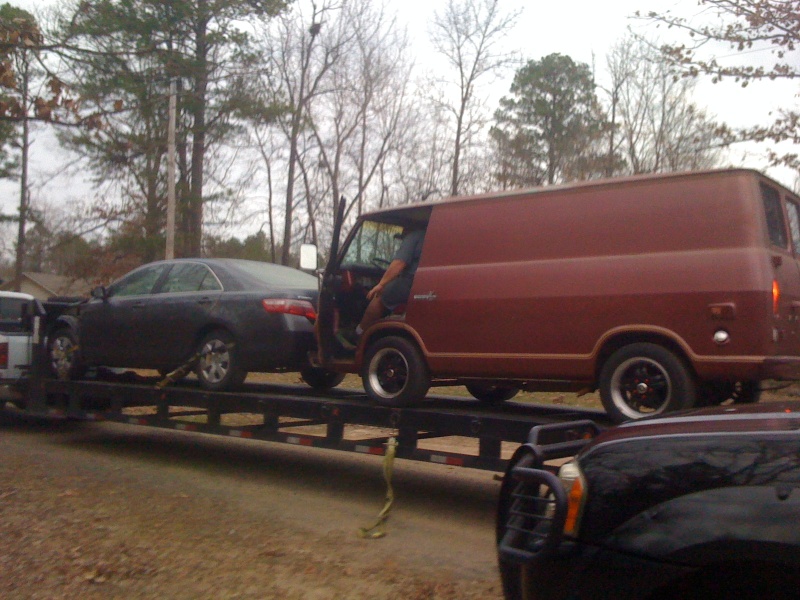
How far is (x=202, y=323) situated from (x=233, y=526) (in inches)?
111

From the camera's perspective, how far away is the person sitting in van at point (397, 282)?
7254 millimetres

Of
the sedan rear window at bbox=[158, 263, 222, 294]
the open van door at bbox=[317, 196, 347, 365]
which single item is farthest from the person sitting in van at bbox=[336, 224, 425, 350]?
the sedan rear window at bbox=[158, 263, 222, 294]

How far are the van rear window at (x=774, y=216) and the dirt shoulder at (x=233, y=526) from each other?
2.90m

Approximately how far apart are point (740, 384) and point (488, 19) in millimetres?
26270

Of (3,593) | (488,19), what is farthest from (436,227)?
(488,19)

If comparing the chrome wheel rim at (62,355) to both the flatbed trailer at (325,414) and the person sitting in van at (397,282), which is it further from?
the person sitting in van at (397,282)

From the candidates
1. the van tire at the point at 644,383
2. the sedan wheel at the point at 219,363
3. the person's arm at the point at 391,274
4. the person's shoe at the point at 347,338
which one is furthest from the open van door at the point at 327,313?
the van tire at the point at 644,383

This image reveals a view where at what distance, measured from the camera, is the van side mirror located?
Result: 25.7 ft

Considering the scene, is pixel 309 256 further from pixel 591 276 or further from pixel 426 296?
pixel 591 276

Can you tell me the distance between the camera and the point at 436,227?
6.90 m

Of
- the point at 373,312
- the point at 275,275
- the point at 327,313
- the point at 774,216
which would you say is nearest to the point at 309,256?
the point at 327,313

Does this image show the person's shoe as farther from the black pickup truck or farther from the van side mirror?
the black pickup truck

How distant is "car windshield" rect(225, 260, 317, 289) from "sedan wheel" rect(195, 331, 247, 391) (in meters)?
0.72

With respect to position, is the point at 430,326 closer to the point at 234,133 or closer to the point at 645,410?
the point at 645,410
